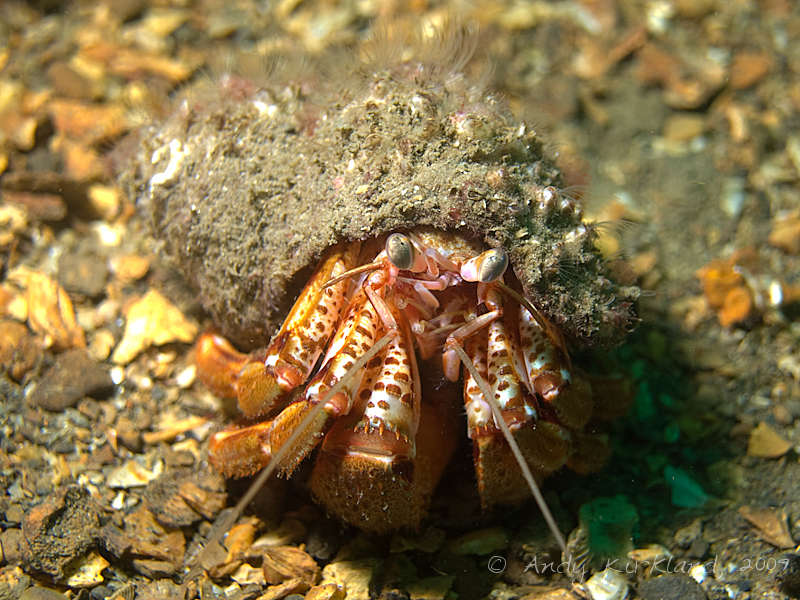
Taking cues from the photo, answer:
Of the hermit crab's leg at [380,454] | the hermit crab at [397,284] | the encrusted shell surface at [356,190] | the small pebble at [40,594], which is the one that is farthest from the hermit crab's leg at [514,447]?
the small pebble at [40,594]

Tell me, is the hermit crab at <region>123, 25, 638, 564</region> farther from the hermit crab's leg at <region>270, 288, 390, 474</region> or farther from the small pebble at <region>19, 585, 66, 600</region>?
the small pebble at <region>19, 585, 66, 600</region>

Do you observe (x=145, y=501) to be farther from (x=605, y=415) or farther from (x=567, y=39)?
(x=567, y=39)

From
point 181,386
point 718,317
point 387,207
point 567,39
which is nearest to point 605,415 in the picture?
point 718,317

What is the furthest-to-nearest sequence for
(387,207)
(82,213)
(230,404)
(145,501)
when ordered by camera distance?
(82,213) < (230,404) < (145,501) < (387,207)

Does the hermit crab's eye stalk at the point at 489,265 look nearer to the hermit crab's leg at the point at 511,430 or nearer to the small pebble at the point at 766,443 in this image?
the hermit crab's leg at the point at 511,430

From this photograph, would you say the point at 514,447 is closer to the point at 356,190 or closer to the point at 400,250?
the point at 400,250

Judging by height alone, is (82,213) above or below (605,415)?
above

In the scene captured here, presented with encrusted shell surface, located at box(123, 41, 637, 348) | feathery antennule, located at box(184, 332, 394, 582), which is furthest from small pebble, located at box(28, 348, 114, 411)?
feathery antennule, located at box(184, 332, 394, 582)
